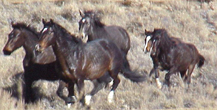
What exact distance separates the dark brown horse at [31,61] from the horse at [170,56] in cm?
331

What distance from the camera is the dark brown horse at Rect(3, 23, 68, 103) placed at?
12.0 meters

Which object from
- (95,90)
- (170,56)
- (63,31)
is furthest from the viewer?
(170,56)

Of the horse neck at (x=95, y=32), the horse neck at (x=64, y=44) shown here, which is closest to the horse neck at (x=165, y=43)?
the horse neck at (x=95, y=32)

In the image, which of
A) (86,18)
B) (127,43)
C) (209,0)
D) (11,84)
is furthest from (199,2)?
(11,84)

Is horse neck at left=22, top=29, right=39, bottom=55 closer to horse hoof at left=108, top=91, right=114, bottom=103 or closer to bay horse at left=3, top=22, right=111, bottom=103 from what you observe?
bay horse at left=3, top=22, right=111, bottom=103

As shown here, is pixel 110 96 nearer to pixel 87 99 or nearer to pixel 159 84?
pixel 87 99

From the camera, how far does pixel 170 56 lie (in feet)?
51.6

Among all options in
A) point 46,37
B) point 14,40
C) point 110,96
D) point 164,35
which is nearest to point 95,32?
point 164,35

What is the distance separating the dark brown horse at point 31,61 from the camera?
12.0 m

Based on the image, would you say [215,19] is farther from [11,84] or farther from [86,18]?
[11,84]

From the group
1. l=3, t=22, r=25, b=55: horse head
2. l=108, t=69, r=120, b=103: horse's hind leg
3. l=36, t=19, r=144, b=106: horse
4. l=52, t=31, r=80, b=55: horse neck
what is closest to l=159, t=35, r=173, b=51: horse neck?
l=108, t=69, r=120, b=103: horse's hind leg

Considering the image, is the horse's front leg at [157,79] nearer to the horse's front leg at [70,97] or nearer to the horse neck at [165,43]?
the horse neck at [165,43]

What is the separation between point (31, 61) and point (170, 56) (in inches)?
194

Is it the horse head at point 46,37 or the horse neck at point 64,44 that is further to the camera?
the horse neck at point 64,44
